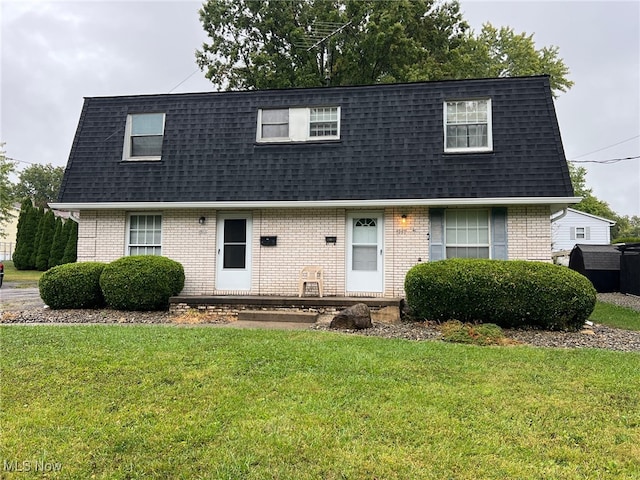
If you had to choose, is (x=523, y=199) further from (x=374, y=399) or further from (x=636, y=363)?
(x=374, y=399)

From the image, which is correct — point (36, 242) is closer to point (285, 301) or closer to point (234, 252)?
point (234, 252)

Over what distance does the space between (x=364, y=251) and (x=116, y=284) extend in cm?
569

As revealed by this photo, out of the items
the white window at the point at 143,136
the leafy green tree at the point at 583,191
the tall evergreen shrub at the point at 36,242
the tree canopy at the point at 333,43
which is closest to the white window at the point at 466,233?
the white window at the point at 143,136

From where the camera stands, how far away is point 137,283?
30.2ft

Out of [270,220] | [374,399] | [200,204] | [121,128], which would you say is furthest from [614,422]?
[121,128]

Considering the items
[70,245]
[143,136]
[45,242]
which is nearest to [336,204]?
[143,136]

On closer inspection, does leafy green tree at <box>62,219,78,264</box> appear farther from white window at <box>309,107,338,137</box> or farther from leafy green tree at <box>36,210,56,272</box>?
white window at <box>309,107,338,137</box>

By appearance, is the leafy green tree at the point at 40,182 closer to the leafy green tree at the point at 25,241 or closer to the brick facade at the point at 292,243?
the leafy green tree at the point at 25,241

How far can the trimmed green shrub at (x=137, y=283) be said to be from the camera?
9.20 m

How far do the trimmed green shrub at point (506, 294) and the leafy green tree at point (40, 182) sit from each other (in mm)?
62897

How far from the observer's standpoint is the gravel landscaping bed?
6.89 m

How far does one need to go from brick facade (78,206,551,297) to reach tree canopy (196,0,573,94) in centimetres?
1243

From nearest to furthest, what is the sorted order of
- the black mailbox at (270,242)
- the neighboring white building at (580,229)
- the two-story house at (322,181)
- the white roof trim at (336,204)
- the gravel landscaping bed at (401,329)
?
the gravel landscaping bed at (401,329) < the white roof trim at (336,204) < the two-story house at (322,181) < the black mailbox at (270,242) < the neighboring white building at (580,229)

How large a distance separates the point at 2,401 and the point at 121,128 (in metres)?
9.13
